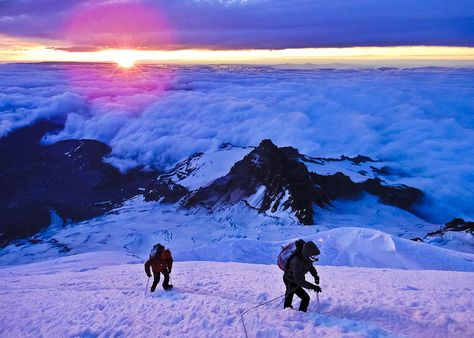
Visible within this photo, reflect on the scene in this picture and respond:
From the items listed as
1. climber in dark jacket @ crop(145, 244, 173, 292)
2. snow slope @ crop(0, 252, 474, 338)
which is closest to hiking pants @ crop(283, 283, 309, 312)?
snow slope @ crop(0, 252, 474, 338)

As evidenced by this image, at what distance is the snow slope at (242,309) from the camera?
988 cm

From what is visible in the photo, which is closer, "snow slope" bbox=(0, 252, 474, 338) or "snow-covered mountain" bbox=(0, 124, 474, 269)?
"snow slope" bbox=(0, 252, 474, 338)

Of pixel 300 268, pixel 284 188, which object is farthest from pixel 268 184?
pixel 300 268

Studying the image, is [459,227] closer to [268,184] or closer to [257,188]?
[268,184]

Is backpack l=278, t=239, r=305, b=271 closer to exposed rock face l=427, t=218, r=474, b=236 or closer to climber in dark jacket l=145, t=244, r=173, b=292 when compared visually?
climber in dark jacket l=145, t=244, r=173, b=292

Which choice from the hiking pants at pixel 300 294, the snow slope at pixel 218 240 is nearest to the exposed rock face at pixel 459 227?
the snow slope at pixel 218 240

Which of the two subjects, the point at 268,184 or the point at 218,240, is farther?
the point at 268,184

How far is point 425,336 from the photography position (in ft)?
31.4

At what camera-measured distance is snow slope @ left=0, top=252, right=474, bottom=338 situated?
9.88 meters

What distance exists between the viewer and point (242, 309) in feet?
36.6

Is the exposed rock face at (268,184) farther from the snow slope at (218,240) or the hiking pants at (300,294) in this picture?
the hiking pants at (300,294)

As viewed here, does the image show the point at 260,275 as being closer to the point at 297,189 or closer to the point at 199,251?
the point at 199,251

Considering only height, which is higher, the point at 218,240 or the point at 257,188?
the point at 257,188

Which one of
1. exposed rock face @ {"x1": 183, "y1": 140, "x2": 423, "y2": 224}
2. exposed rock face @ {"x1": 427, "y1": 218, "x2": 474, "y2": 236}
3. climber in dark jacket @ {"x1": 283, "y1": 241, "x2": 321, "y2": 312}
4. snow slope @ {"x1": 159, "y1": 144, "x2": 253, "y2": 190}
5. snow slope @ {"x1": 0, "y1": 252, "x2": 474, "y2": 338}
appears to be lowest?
snow slope @ {"x1": 159, "y1": 144, "x2": 253, "y2": 190}
